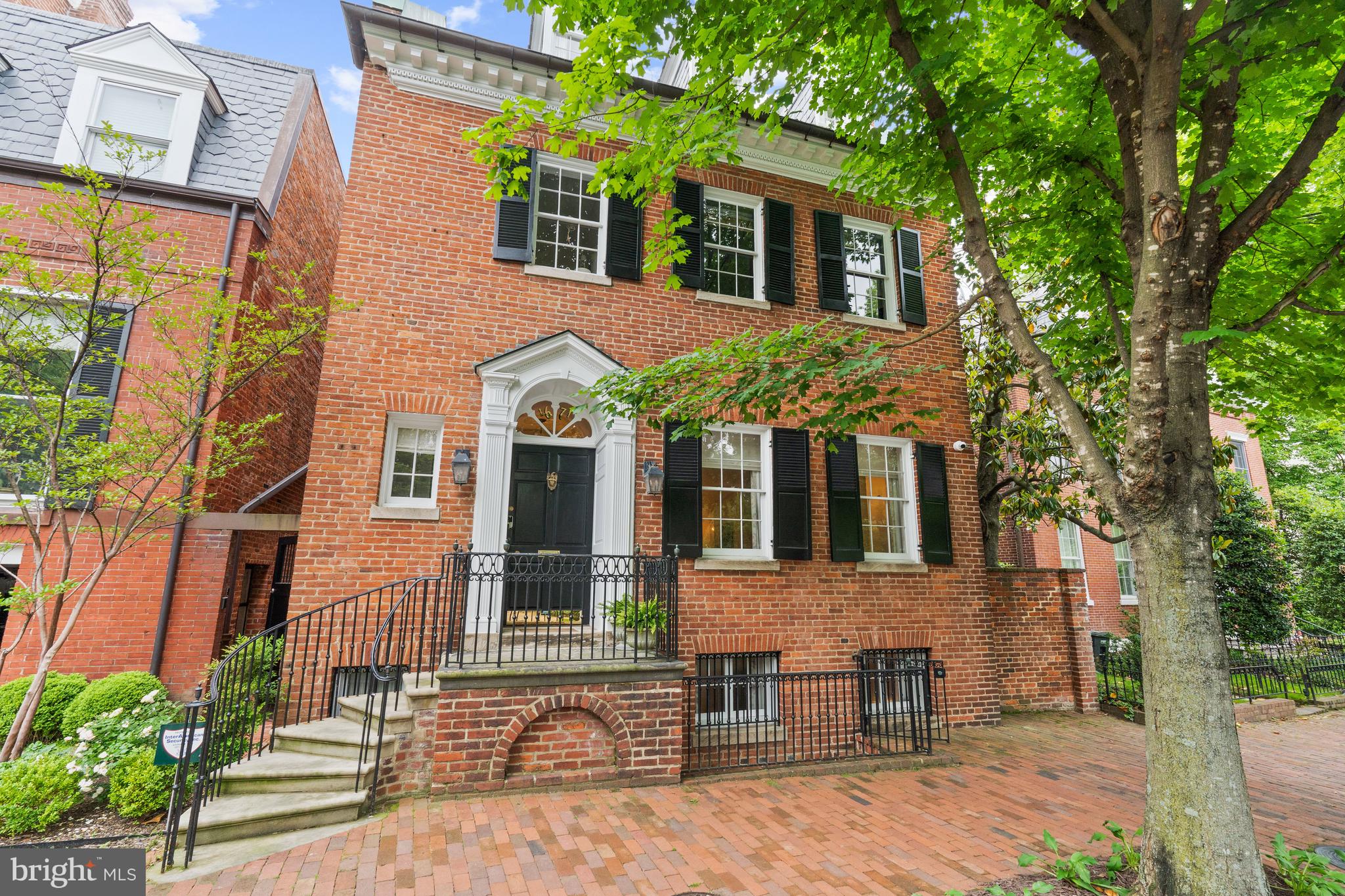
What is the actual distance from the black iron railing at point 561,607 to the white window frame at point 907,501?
11.2ft

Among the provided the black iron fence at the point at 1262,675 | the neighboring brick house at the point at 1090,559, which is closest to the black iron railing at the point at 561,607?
the black iron fence at the point at 1262,675

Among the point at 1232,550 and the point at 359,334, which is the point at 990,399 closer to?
the point at 1232,550

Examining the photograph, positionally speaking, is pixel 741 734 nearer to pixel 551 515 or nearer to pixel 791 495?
pixel 791 495

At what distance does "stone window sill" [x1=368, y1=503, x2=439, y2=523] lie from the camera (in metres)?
6.41

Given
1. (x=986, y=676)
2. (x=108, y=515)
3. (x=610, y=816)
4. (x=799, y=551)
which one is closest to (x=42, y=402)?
(x=108, y=515)

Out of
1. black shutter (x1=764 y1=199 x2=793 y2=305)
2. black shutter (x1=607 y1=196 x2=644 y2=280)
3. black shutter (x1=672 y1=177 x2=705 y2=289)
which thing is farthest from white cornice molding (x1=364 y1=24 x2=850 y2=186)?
black shutter (x1=607 y1=196 x2=644 y2=280)

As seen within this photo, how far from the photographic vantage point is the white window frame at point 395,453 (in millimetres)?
6648

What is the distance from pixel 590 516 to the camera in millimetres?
7406

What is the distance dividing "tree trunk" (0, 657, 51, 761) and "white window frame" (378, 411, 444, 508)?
120 inches

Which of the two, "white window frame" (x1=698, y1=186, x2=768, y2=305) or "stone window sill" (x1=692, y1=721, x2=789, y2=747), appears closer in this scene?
"stone window sill" (x1=692, y1=721, x2=789, y2=747)

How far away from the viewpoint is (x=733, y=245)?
854cm

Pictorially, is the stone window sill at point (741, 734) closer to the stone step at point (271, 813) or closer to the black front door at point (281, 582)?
the stone step at point (271, 813)

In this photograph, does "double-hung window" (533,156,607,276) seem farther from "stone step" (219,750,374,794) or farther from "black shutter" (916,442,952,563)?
"stone step" (219,750,374,794)

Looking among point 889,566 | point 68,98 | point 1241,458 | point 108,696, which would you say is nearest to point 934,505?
point 889,566
